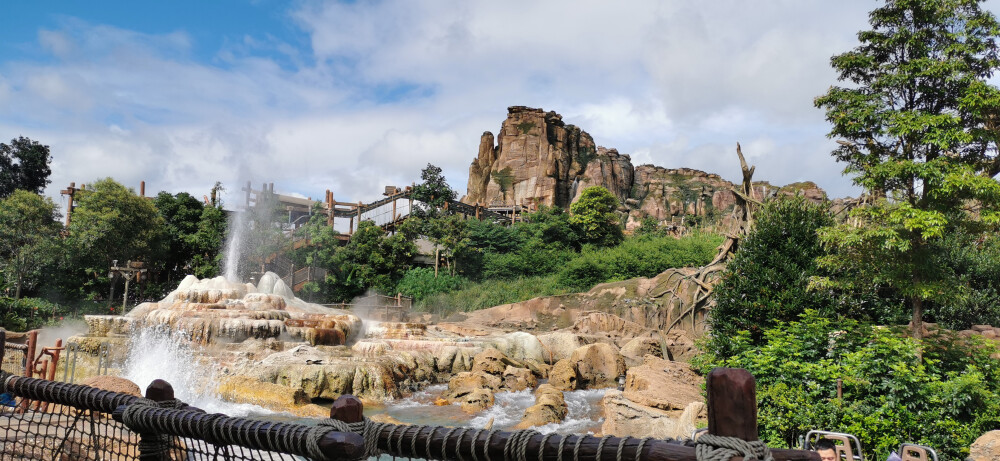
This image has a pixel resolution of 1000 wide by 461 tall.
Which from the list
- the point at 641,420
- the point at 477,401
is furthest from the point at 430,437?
the point at 477,401

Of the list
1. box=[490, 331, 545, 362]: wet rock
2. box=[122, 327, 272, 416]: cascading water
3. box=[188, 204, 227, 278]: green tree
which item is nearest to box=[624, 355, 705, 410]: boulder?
box=[490, 331, 545, 362]: wet rock

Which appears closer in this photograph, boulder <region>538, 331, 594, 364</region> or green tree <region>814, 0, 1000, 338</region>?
green tree <region>814, 0, 1000, 338</region>

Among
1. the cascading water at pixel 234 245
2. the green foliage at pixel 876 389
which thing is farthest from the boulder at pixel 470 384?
the cascading water at pixel 234 245

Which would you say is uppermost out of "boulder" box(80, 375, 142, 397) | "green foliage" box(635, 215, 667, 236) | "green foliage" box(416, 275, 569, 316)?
"green foliage" box(635, 215, 667, 236)

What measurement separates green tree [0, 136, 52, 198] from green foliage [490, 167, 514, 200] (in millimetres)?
33754

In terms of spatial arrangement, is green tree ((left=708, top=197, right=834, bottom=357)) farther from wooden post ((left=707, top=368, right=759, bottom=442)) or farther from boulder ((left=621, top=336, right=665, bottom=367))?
wooden post ((left=707, top=368, right=759, bottom=442))

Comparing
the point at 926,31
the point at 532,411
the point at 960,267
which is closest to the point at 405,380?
the point at 532,411

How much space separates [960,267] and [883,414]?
32.6ft

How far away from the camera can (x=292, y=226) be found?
107ft

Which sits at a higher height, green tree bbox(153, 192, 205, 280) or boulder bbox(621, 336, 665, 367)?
green tree bbox(153, 192, 205, 280)

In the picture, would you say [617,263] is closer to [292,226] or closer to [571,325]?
[571,325]

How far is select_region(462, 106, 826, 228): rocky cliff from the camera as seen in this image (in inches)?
2183

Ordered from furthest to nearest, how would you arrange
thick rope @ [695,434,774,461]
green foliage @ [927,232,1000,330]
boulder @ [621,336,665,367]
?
boulder @ [621,336,665,367], green foliage @ [927,232,1000,330], thick rope @ [695,434,774,461]

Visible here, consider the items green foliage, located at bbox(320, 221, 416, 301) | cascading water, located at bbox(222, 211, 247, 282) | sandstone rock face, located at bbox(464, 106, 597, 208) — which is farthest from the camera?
sandstone rock face, located at bbox(464, 106, 597, 208)
